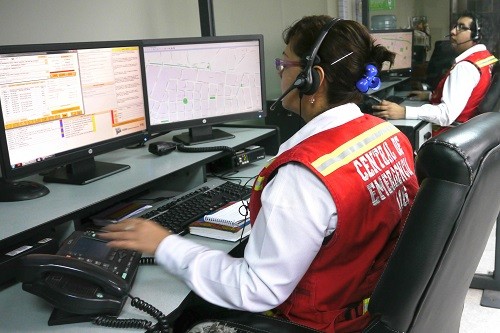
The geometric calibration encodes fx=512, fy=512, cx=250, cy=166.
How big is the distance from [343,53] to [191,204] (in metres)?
0.74

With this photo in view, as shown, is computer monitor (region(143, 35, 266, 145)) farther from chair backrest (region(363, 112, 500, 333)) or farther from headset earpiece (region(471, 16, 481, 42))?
headset earpiece (region(471, 16, 481, 42))

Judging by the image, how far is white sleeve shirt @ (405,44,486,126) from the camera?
→ 315 cm

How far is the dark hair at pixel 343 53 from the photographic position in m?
1.22

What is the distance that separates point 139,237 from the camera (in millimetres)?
1236

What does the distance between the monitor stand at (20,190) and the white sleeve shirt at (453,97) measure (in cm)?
240

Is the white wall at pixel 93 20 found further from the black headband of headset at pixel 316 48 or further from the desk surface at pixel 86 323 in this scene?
the black headband of headset at pixel 316 48

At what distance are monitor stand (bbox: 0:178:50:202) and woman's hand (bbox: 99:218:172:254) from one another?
0.37 metres

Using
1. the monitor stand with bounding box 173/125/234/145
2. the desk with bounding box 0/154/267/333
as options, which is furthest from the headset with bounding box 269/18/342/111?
the monitor stand with bounding box 173/125/234/145

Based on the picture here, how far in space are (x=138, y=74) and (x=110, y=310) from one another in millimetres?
967

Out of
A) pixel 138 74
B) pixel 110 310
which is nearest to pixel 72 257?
pixel 110 310

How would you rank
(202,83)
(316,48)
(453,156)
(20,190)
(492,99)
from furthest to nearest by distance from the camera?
(492,99) → (202,83) → (20,190) → (316,48) → (453,156)

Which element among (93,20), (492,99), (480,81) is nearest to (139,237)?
(93,20)

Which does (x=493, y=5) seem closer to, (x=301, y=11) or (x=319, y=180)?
(x=301, y=11)

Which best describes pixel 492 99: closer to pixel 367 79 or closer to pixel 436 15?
pixel 436 15
